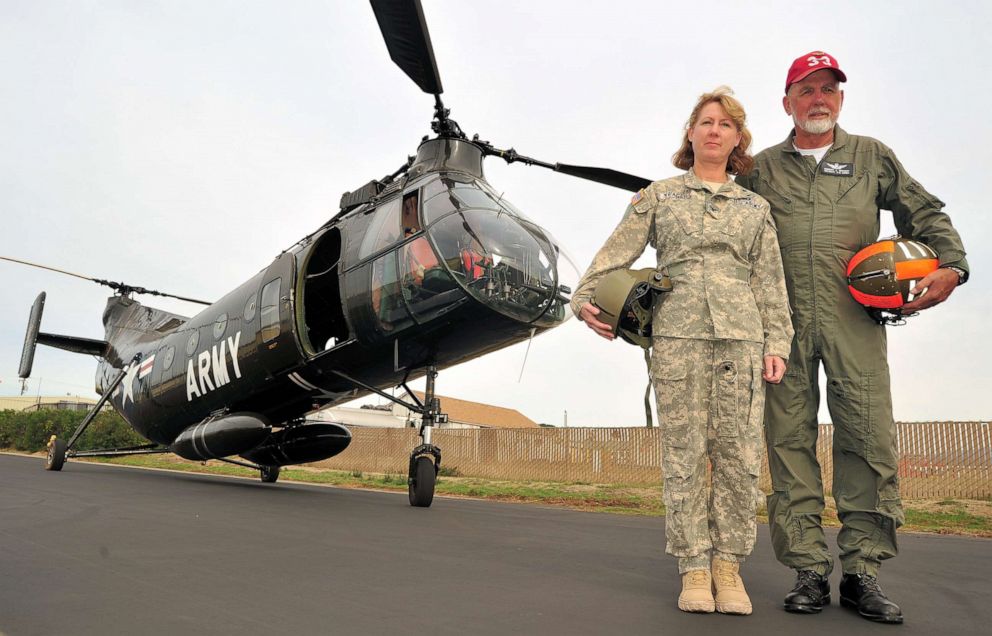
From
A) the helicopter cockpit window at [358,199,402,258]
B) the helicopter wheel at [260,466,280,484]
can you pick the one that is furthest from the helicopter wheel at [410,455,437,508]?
the helicopter wheel at [260,466,280,484]

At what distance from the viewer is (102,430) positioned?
27.0 metres

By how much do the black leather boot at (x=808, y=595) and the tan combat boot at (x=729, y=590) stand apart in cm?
18

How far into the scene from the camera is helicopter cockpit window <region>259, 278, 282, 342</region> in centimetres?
877

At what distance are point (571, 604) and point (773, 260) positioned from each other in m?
1.78

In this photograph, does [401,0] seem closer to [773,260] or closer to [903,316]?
[773,260]

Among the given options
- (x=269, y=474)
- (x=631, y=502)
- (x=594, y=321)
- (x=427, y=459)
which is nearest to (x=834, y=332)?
(x=594, y=321)

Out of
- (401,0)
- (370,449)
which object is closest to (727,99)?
(401,0)

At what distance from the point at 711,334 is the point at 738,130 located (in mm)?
1016

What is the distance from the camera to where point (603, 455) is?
14.7 metres

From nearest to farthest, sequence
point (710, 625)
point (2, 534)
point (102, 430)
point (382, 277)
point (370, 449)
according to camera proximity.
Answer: point (710, 625)
point (2, 534)
point (382, 277)
point (370, 449)
point (102, 430)

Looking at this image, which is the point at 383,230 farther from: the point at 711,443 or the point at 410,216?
the point at 711,443

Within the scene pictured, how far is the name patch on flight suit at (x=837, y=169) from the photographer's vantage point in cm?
331

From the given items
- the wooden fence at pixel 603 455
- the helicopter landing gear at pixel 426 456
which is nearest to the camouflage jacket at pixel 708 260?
the wooden fence at pixel 603 455

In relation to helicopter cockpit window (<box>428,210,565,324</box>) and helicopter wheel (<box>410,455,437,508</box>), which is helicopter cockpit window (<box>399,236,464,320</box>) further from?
helicopter wheel (<box>410,455,437,508</box>)
